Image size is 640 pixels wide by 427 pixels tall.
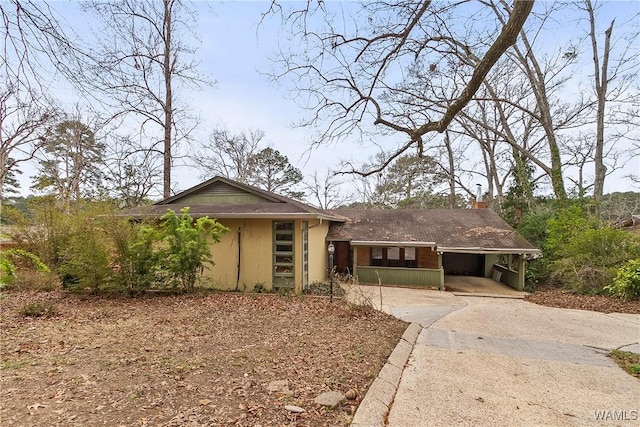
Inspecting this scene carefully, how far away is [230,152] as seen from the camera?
2575 centimetres

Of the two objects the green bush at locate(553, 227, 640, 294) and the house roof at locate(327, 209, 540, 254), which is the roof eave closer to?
the house roof at locate(327, 209, 540, 254)

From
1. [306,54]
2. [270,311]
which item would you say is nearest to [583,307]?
[270,311]

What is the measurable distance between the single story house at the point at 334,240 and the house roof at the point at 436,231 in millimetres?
39

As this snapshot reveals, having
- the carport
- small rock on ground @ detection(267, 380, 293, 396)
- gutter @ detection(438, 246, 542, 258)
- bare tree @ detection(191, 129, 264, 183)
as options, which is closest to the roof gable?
gutter @ detection(438, 246, 542, 258)

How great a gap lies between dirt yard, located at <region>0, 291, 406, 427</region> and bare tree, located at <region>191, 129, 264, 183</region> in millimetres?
18910

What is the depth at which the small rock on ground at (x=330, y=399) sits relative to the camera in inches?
121

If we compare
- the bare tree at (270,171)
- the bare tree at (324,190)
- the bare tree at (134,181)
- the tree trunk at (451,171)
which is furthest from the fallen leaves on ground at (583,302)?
the bare tree at (134,181)

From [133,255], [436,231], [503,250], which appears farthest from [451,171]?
[133,255]

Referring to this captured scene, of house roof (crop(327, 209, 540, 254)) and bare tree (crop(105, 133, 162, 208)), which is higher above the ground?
bare tree (crop(105, 133, 162, 208))

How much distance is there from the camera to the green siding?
1234 cm

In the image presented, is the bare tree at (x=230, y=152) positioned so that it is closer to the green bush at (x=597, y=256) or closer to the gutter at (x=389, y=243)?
the gutter at (x=389, y=243)

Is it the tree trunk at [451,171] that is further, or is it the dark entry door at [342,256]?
the tree trunk at [451,171]

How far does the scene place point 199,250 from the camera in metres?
8.19

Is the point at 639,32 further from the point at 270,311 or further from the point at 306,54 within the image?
the point at 270,311
